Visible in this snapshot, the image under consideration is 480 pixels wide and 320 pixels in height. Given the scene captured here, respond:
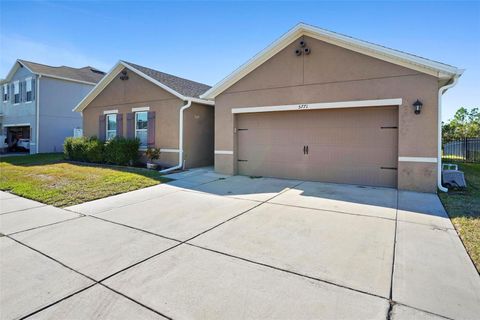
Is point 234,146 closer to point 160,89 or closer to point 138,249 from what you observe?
point 160,89

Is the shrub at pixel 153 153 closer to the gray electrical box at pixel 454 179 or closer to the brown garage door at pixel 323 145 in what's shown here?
the brown garage door at pixel 323 145

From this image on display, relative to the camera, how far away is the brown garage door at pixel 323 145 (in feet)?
26.3

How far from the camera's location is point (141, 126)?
42.8 ft

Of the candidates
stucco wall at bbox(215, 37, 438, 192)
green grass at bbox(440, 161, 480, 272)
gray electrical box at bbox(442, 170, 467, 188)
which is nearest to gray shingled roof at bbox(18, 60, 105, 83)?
stucco wall at bbox(215, 37, 438, 192)

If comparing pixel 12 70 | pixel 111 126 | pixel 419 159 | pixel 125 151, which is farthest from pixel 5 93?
pixel 419 159

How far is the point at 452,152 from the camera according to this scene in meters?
21.1

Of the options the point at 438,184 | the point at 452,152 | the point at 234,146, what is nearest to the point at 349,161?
the point at 438,184

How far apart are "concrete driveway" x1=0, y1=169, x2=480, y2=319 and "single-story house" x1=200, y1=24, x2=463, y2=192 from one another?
6.66 ft

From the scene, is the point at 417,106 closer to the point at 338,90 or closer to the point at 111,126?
the point at 338,90

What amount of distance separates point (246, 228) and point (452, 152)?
23288 mm

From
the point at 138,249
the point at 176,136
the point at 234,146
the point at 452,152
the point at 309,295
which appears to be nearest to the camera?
the point at 309,295

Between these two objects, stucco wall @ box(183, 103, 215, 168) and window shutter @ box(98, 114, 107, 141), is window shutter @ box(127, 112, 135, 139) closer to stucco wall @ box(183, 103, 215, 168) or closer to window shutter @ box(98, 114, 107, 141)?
window shutter @ box(98, 114, 107, 141)

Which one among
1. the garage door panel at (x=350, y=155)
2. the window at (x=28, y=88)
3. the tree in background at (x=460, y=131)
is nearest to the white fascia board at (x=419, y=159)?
the garage door panel at (x=350, y=155)

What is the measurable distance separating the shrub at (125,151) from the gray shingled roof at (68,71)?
38.0 feet
